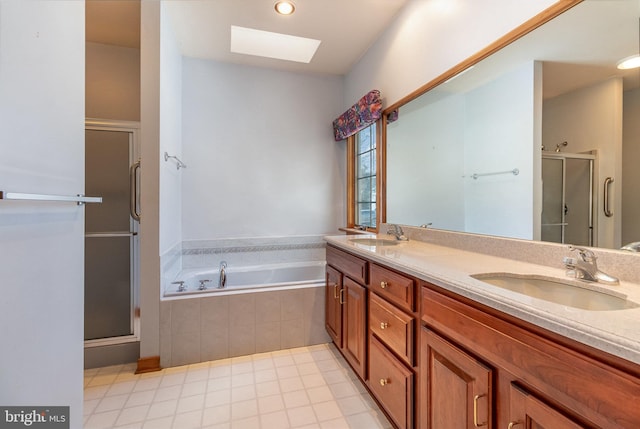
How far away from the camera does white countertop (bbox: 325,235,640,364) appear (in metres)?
0.52

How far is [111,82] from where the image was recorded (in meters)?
2.42

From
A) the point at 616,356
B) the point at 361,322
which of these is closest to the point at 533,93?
the point at 616,356

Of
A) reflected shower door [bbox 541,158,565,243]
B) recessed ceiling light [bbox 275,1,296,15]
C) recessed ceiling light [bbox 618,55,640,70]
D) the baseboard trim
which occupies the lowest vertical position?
the baseboard trim

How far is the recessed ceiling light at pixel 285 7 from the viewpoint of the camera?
1.98 metres

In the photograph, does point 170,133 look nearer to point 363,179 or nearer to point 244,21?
point 244,21

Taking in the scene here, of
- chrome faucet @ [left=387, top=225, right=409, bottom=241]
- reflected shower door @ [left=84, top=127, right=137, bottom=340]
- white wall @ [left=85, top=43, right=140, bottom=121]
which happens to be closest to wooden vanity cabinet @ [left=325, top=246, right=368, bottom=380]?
chrome faucet @ [left=387, top=225, right=409, bottom=241]

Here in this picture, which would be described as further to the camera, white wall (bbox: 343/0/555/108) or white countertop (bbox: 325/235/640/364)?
white wall (bbox: 343/0/555/108)

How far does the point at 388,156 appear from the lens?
2314mm

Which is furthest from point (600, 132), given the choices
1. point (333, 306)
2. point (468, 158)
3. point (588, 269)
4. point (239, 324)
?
point (239, 324)

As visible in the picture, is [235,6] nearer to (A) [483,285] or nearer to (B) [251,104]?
(B) [251,104]

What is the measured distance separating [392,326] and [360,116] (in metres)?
1.83

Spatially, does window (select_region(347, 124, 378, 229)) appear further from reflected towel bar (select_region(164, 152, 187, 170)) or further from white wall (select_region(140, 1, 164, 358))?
white wall (select_region(140, 1, 164, 358))

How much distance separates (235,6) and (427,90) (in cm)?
151

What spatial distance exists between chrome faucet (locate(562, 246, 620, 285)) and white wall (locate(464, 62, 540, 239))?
30cm
